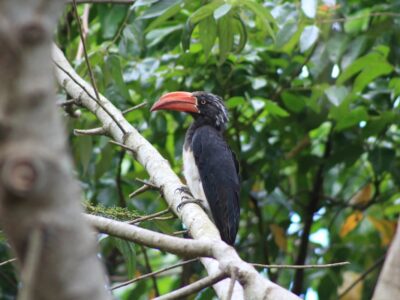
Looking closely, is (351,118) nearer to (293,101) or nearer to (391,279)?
(293,101)

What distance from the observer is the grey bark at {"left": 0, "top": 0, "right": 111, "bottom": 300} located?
4.13 ft

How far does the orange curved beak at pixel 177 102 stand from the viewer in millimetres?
4926

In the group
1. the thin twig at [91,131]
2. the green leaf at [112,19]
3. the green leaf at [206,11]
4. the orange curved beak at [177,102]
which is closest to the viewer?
the thin twig at [91,131]

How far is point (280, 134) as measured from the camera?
6.00m

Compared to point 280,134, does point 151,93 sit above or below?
above

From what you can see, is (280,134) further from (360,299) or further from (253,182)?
(360,299)

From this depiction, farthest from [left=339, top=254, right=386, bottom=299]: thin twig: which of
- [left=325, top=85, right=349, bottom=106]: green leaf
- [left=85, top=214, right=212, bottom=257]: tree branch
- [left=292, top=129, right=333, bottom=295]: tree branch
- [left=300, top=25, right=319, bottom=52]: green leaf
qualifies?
[left=85, top=214, right=212, bottom=257]: tree branch

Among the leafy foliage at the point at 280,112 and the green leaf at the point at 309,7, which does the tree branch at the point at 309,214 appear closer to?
the leafy foliage at the point at 280,112

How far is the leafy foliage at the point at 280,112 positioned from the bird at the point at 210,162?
0.16 metres

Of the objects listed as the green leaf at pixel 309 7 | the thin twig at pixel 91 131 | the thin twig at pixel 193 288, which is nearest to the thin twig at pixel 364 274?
the green leaf at pixel 309 7

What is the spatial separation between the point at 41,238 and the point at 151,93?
13.8ft

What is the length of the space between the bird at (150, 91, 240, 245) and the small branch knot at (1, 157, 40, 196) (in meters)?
3.60

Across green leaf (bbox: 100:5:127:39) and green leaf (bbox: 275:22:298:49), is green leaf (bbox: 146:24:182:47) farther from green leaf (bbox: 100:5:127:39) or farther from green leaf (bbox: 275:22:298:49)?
green leaf (bbox: 275:22:298:49)

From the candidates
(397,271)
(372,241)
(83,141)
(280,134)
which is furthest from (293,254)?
(397,271)
